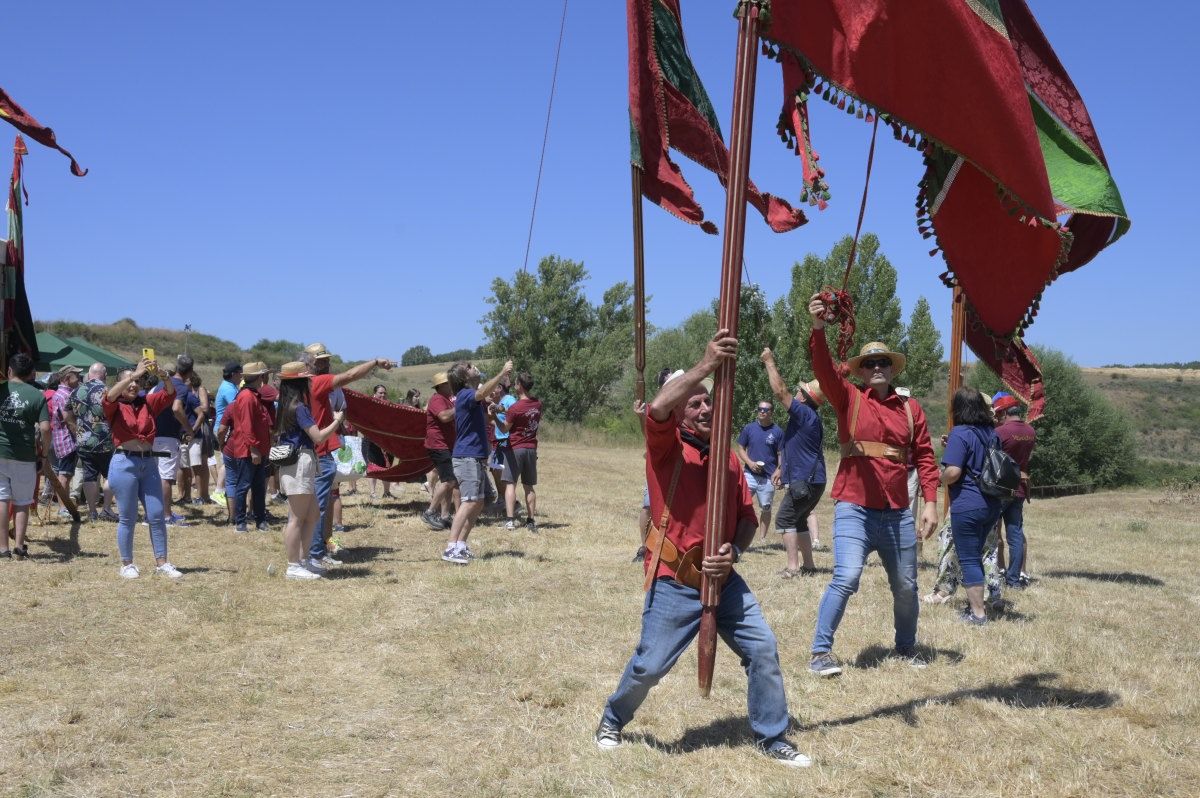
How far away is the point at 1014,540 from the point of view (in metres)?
9.47

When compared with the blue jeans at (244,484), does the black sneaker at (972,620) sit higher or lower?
lower

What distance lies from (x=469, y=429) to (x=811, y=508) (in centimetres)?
367

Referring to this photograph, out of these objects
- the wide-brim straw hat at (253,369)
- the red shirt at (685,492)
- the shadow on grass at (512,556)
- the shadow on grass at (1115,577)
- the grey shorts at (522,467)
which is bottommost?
the shadow on grass at (1115,577)

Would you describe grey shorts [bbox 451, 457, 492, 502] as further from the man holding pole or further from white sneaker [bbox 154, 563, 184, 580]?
the man holding pole

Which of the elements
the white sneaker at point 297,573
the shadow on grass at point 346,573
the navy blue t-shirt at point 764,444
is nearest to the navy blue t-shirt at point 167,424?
the shadow on grass at point 346,573

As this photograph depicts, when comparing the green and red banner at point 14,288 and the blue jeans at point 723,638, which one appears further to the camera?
the green and red banner at point 14,288

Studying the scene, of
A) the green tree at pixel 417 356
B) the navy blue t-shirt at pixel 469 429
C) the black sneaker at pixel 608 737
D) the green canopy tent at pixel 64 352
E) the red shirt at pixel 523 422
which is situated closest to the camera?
the black sneaker at pixel 608 737

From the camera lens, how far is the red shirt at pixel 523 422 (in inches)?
484

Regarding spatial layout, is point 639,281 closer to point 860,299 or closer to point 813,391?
point 813,391

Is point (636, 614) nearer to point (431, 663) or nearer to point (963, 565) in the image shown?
point (431, 663)

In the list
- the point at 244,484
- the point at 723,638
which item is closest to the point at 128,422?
the point at 244,484

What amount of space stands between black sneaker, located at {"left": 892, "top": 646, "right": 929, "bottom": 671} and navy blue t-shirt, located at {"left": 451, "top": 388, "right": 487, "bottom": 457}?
504 centimetres

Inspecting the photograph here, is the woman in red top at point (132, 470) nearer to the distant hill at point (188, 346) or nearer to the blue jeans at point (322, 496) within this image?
the blue jeans at point (322, 496)

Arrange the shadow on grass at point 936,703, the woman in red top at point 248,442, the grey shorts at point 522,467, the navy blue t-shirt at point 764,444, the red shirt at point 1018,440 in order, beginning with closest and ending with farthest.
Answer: the shadow on grass at point 936,703
the red shirt at point 1018,440
the woman in red top at point 248,442
the navy blue t-shirt at point 764,444
the grey shorts at point 522,467
